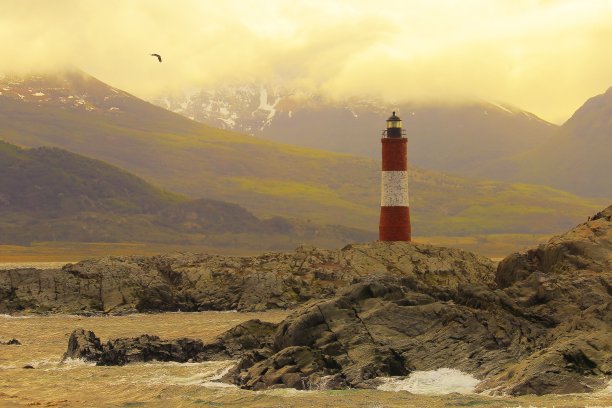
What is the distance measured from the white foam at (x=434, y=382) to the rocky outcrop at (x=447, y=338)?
38 centimetres

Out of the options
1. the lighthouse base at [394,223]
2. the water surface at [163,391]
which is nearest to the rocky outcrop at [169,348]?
the water surface at [163,391]

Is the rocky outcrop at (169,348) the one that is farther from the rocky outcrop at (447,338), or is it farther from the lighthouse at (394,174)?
the lighthouse at (394,174)

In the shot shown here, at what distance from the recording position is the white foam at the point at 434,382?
40219mm

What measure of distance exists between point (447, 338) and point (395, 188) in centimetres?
3741

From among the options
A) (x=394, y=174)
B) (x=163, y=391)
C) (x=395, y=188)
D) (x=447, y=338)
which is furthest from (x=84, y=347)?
(x=394, y=174)

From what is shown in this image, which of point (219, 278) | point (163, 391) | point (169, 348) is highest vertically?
point (219, 278)

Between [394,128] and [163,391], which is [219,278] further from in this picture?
[163,391]

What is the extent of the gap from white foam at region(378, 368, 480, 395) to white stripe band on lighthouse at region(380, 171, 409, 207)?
39161 millimetres

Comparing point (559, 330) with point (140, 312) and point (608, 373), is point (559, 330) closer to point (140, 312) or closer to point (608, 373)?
point (608, 373)

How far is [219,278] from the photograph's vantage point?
7938cm

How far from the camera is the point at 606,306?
4303 cm

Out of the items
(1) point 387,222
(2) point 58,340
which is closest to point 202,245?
(1) point 387,222

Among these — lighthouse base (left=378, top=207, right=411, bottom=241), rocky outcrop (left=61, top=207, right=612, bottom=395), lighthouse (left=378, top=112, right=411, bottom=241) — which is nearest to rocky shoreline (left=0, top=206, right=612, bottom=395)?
rocky outcrop (left=61, top=207, right=612, bottom=395)

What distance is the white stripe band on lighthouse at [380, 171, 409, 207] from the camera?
80.4 meters
